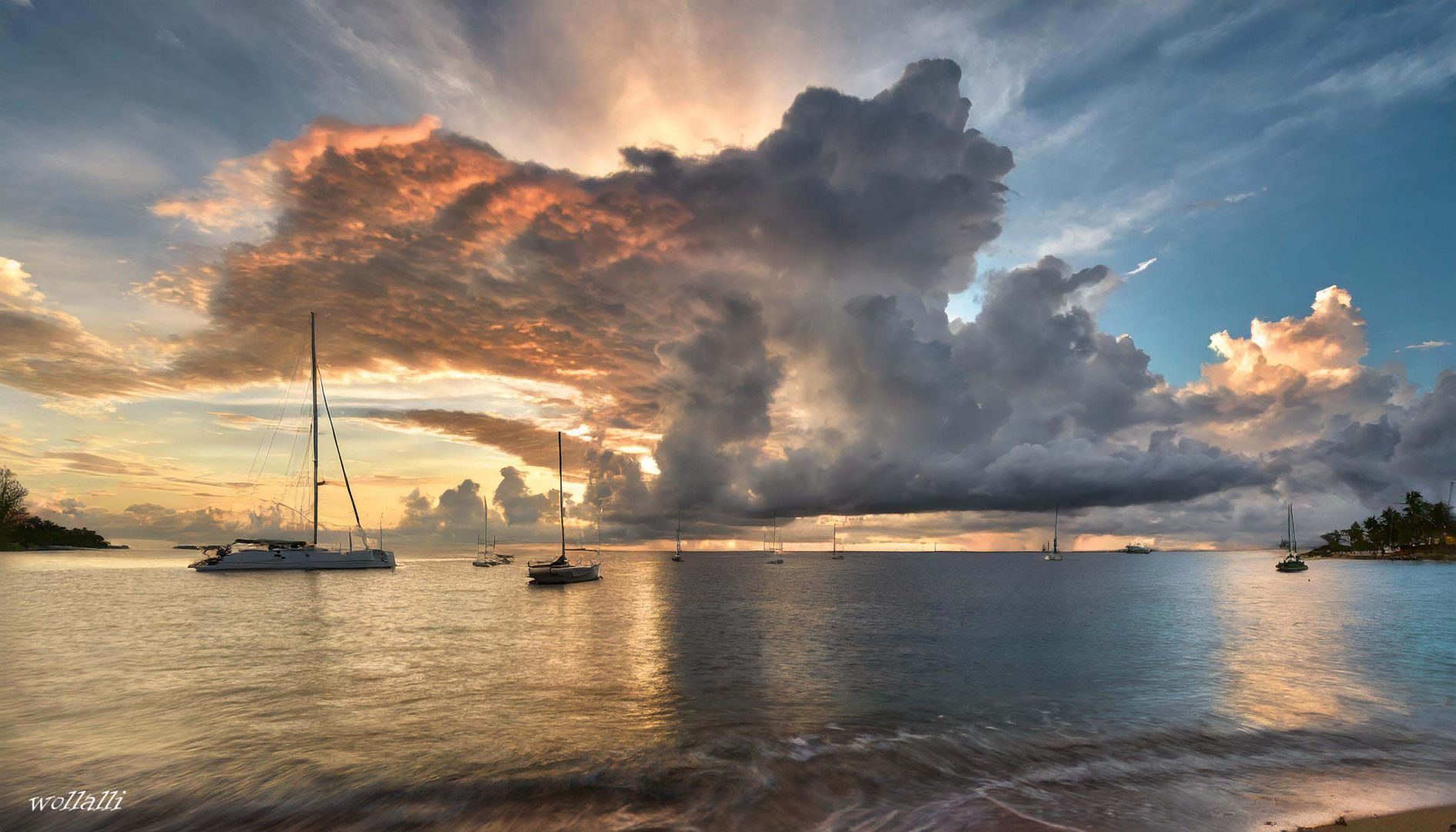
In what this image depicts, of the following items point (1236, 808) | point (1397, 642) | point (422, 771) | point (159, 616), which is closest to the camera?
point (1236, 808)

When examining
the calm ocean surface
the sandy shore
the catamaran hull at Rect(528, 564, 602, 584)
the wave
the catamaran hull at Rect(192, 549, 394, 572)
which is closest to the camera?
the sandy shore

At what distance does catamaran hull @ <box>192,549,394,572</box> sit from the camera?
413 feet

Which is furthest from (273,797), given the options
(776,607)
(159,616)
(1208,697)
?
(776,607)

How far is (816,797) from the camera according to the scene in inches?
701

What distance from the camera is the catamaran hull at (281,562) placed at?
413 ft

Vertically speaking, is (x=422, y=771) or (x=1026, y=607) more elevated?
(x=422, y=771)

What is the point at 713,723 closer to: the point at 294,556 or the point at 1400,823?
the point at 1400,823

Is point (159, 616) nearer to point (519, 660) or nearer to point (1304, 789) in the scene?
point (519, 660)

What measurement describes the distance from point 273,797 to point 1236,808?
2600 cm

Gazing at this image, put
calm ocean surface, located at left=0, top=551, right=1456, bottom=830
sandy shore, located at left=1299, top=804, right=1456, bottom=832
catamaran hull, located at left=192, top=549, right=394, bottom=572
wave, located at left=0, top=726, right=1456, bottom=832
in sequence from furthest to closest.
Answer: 1. catamaran hull, located at left=192, top=549, right=394, bottom=572
2. calm ocean surface, located at left=0, top=551, right=1456, bottom=830
3. wave, located at left=0, top=726, right=1456, bottom=832
4. sandy shore, located at left=1299, top=804, right=1456, bottom=832
